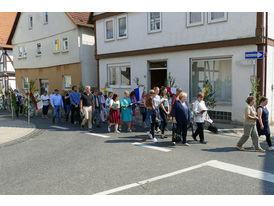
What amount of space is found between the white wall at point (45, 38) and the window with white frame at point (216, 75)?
992 cm

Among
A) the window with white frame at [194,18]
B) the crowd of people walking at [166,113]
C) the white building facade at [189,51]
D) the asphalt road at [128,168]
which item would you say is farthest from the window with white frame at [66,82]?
the asphalt road at [128,168]

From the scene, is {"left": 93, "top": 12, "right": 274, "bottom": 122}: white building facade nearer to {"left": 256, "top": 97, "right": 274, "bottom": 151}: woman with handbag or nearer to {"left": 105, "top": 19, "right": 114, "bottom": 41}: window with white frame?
{"left": 105, "top": 19, "right": 114, "bottom": 41}: window with white frame

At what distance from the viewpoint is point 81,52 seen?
20359 mm

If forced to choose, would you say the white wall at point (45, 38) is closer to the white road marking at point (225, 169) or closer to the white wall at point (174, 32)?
the white wall at point (174, 32)

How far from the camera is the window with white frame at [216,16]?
12322 mm

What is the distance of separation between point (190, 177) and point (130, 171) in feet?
4.09

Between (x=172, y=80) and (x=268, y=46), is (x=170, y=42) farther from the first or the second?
(x=268, y=46)

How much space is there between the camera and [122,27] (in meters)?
17.3

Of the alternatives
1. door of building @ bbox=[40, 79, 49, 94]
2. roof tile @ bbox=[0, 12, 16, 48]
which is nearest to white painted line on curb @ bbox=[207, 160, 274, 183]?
door of building @ bbox=[40, 79, 49, 94]

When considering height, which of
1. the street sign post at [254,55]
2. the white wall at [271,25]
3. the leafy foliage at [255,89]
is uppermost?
the white wall at [271,25]

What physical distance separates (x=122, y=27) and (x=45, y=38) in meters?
9.38

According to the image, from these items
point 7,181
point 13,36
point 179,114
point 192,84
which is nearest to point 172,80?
point 192,84

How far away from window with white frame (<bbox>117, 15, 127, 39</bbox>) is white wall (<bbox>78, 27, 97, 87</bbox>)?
4.05 metres

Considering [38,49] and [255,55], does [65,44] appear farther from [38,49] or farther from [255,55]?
[255,55]
